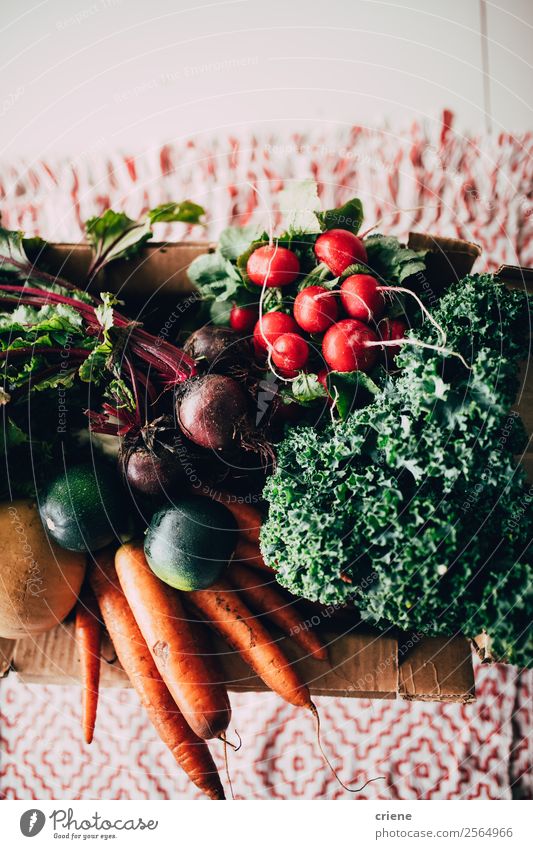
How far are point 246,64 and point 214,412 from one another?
1.08 metres

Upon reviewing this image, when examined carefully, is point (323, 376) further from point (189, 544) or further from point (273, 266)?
point (189, 544)

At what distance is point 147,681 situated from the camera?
1.23 meters

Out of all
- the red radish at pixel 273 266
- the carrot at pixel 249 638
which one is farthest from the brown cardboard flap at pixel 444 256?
the carrot at pixel 249 638

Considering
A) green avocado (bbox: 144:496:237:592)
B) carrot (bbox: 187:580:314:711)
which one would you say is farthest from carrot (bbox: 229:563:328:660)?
green avocado (bbox: 144:496:237:592)

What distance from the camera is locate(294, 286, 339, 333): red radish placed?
112 cm

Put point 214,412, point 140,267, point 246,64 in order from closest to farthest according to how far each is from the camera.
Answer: point 214,412, point 140,267, point 246,64

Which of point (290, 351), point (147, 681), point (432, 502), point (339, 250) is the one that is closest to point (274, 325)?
point (290, 351)

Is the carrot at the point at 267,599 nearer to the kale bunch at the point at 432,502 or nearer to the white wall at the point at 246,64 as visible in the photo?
the kale bunch at the point at 432,502

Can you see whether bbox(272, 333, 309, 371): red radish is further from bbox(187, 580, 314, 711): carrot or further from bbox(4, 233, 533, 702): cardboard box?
bbox(187, 580, 314, 711): carrot

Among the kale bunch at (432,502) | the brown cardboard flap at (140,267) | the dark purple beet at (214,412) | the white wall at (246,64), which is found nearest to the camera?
the kale bunch at (432,502)

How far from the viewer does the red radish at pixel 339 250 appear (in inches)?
45.3

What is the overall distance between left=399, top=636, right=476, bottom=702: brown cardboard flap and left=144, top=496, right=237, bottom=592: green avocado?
0.42 metres

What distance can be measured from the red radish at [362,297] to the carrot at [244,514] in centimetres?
43
